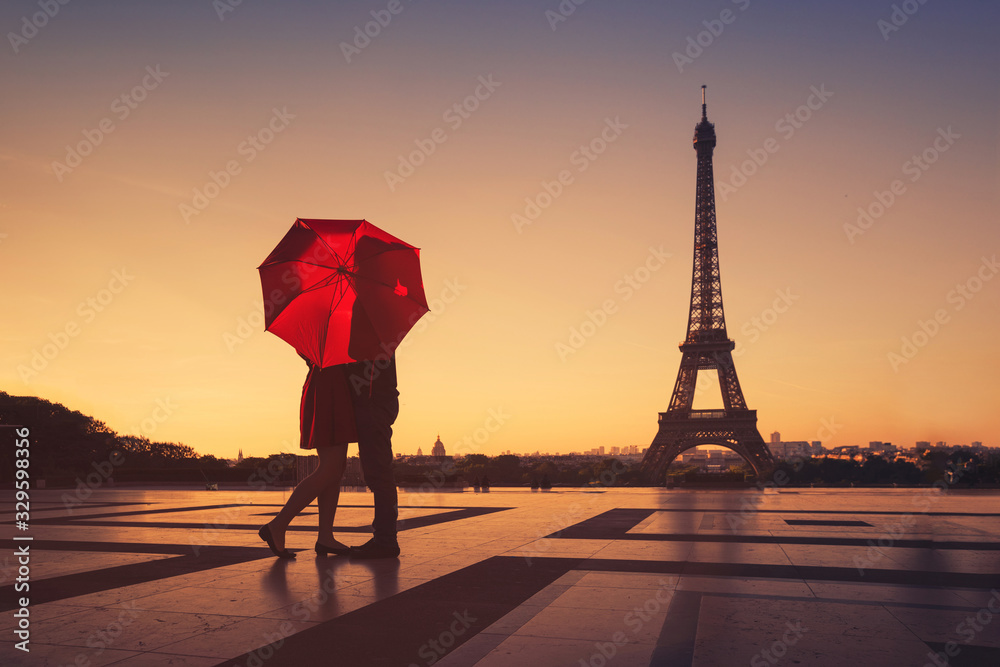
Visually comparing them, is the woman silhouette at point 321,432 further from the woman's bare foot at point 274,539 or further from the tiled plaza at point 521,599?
the tiled plaza at point 521,599

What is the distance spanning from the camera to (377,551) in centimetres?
704

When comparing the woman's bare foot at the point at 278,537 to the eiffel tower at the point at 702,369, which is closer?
the woman's bare foot at the point at 278,537

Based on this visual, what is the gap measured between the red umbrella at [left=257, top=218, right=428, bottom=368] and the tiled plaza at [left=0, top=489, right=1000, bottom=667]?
207 centimetres

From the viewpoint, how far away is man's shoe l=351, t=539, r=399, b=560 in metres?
7.04

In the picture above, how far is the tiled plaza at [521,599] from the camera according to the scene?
12.3 ft

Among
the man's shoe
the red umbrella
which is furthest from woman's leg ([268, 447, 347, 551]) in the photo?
the red umbrella

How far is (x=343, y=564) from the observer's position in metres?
6.70

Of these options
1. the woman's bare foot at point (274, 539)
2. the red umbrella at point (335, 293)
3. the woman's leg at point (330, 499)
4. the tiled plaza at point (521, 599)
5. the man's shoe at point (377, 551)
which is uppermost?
the red umbrella at point (335, 293)

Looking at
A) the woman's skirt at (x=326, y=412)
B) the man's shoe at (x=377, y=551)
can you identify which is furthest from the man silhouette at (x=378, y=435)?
the woman's skirt at (x=326, y=412)

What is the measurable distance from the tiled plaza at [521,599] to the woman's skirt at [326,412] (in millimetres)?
1184

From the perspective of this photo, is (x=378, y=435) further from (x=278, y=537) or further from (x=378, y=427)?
(x=278, y=537)

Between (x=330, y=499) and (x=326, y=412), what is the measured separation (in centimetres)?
93

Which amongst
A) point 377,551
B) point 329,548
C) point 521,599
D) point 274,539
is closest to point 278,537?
point 274,539

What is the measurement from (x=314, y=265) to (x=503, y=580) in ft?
10.7
